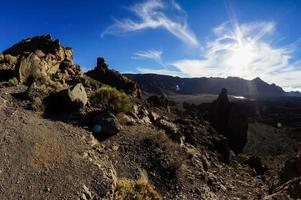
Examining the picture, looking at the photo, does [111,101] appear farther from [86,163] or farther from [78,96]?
[86,163]

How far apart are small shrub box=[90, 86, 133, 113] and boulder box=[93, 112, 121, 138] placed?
3030 mm

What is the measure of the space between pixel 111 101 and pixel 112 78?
56.4 ft

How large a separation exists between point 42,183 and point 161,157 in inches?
302

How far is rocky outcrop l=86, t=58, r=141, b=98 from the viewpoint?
42406mm

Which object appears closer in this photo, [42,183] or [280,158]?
[42,183]

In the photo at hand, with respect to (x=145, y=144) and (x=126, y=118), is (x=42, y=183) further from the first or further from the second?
(x=126, y=118)

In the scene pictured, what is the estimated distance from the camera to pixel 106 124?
2153 cm

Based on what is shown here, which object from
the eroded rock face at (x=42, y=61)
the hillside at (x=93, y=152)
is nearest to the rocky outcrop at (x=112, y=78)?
the eroded rock face at (x=42, y=61)

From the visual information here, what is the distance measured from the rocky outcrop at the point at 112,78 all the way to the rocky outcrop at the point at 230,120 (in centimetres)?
2568

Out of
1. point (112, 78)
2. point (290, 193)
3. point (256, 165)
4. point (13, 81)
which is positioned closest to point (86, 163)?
point (290, 193)

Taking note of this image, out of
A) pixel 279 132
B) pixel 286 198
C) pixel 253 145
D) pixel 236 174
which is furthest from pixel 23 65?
pixel 279 132

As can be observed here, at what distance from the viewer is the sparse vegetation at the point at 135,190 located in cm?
1598

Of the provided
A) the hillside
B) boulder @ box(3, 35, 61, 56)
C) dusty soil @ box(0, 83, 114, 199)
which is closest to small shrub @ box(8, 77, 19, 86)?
the hillside

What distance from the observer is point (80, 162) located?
16609 mm
